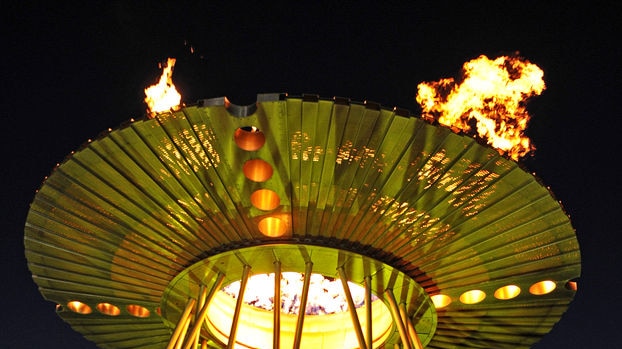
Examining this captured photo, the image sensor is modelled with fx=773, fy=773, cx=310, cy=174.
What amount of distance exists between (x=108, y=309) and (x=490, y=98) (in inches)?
267

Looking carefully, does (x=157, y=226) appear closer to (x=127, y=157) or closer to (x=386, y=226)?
(x=127, y=157)

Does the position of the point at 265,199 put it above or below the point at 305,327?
above

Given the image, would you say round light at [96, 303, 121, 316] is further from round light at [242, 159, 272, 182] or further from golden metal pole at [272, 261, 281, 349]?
round light at [242, 159, 272, 182]

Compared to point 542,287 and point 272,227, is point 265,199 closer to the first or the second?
point 272,227

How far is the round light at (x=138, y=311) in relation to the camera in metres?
11.8

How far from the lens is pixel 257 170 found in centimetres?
937

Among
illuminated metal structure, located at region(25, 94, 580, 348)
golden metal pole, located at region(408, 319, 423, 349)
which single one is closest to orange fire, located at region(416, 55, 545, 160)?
illuminated metal structure, located at region(25, 94, 580, 348)

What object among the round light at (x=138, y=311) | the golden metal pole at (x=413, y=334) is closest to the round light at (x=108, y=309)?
the round light at (x=138, y=311)

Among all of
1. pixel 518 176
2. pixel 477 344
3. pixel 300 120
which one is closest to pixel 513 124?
pixel 518 176

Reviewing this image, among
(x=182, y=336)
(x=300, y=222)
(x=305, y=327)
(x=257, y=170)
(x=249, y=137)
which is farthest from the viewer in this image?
(x=305, y=327)

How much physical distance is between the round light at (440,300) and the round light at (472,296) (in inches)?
8.1

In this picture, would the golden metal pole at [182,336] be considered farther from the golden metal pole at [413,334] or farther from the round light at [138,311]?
the golden metal pole at [413,334]

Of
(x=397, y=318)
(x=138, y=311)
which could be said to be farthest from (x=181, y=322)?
(x=397, y=318)

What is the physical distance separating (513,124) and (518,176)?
2776 millimetres
